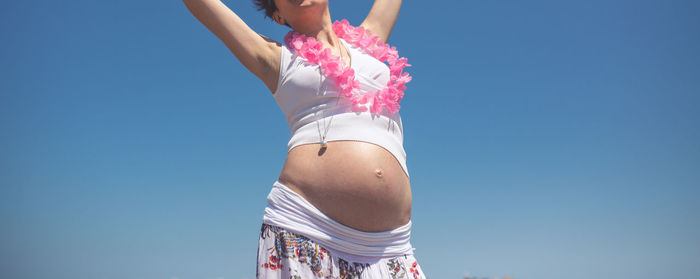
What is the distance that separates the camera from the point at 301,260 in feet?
6.55

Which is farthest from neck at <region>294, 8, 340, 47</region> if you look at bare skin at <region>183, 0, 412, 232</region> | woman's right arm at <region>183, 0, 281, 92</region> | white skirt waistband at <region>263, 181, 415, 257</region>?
white skirt waistband at <region>263, 181, 415, 257</region>

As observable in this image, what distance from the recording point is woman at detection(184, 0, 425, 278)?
2035 mm

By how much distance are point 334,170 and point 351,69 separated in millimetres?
501

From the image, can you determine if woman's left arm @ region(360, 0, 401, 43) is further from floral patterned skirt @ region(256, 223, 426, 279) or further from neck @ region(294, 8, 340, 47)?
floral patterned skirt @ region(256, 223, 426, 279)

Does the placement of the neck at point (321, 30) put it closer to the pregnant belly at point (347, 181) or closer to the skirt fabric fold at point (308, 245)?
the pregnant belly at point (347, 181)

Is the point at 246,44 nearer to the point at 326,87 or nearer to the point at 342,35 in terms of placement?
the point at 326,87

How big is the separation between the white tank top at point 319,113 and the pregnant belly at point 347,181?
0.05 metres

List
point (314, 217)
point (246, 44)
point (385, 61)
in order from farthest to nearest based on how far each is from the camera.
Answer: point (385, 61) → point (246, 44) → point (314, 217)

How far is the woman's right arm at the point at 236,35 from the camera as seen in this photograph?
2182mm

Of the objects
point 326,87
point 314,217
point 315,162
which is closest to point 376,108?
point 326,87

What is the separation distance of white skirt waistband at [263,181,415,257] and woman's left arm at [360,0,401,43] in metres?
1.19

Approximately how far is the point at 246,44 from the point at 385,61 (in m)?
0.81

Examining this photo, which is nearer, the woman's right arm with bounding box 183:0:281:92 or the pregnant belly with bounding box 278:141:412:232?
the pregnant belly with bounding box 278:141:412:232

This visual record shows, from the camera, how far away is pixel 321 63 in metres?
2.27
